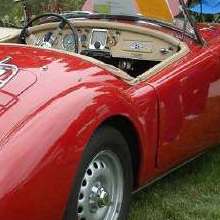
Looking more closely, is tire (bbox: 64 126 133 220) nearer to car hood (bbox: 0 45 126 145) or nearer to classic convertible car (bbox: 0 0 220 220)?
classic convertible car (bbox: 0 0 220 220)

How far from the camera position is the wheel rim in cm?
337

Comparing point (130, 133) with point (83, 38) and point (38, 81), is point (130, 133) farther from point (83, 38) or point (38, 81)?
point (83, 38)

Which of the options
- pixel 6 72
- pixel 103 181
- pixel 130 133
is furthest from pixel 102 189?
pixel 6 72

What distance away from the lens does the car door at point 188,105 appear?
13.1 feet

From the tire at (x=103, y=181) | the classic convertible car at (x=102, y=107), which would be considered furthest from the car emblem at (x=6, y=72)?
the tire at (x=103, y=181)

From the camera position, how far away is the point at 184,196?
14.6 ft

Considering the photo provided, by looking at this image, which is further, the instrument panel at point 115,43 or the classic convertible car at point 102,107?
the instrument panel at point 115,43

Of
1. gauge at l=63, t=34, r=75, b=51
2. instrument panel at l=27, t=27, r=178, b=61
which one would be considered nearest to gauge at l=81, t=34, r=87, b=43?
instrument panel at l=27, t=27, r=178, b=61

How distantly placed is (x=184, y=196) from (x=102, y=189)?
1.09 m

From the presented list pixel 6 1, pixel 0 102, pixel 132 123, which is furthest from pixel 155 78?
pixel 6 1

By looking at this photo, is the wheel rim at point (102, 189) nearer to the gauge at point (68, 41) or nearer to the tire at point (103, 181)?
the tire at point (103, 181)

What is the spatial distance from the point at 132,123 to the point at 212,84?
112 cm

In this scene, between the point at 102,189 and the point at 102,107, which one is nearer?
the point at 102,107

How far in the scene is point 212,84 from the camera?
4539 mm
